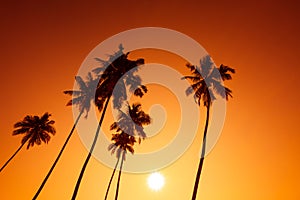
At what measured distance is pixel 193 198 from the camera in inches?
1096

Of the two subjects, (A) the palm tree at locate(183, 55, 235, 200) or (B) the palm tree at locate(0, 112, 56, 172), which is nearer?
(A) the palm tree at locate(183, 55, 235, 200)

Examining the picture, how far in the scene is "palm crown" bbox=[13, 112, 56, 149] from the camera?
46719 millimetres

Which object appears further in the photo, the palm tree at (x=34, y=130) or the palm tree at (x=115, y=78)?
the palm tree at (x=34, y=130)

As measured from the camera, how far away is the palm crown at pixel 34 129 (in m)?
46.7

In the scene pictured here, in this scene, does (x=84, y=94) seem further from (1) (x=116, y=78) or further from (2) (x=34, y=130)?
(2) (x=34, y=130)

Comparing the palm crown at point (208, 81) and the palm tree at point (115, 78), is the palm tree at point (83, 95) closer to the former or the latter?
the palm tree at point (115, 78)

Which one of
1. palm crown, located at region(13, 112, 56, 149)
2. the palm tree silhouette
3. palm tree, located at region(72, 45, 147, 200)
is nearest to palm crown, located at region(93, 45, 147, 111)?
palm tree, located at region(72, 45, 147, 200)

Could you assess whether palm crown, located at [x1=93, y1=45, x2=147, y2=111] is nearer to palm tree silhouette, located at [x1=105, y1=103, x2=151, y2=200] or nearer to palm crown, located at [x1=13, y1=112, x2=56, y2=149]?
palm tree silhouette, located at [x1=105, y1=103, x2=151, y2=200]

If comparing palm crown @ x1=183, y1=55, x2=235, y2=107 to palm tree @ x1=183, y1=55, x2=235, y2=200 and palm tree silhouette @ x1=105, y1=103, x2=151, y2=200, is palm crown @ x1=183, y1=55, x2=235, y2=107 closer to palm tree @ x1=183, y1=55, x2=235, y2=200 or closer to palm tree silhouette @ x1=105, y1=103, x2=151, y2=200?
palm tree @ x1=183, y1=55, x2=235, y2=200

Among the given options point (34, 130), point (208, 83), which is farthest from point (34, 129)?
point (208, 83)

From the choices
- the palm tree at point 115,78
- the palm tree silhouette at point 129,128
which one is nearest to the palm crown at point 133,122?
the palm tree silhouette at point 129,128

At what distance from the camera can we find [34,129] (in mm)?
46906

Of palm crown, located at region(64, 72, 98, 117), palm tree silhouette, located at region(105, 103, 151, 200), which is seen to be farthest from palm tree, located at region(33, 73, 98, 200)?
palm tree silhouette, located at region(105, 103, 151, 200)

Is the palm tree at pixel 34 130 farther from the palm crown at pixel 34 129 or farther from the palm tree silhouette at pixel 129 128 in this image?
the palm tree silhouette at pixel 129 128
